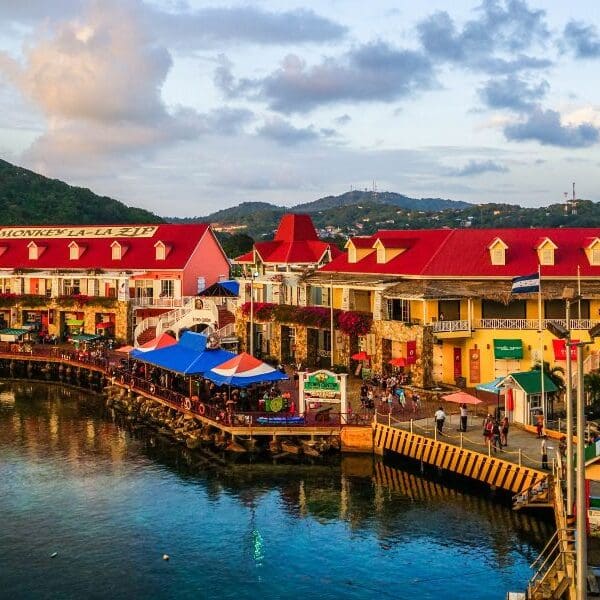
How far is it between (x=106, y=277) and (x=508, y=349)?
39648 mm

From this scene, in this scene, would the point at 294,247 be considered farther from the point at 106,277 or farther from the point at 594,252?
the point at 594,252

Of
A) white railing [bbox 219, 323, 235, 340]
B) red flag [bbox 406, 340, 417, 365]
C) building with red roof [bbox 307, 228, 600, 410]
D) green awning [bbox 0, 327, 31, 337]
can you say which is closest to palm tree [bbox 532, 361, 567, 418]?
building with red roof [bbox 307, 228, 600, 410]

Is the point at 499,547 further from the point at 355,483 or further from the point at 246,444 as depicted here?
the point at 246,444

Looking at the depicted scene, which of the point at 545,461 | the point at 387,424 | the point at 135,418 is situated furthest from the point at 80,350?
the point at 545,461

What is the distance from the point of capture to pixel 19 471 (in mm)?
39969

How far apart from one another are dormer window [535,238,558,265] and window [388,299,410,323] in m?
9.21

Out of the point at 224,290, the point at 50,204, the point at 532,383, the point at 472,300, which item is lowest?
the point at 532,383

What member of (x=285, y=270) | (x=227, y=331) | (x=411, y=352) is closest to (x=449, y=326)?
(x=411, y=352)

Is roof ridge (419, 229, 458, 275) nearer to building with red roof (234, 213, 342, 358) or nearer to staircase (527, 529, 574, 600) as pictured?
building with red roof (234, 213, 342, 358)

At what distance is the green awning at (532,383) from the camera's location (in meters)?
39.3

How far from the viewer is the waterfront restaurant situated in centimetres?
7369

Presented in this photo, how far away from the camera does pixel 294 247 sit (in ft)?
232

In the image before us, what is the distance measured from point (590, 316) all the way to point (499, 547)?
24.4 meters

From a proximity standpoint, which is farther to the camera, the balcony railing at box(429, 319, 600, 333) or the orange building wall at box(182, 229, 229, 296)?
the orange building wall at box(182, 229, 229, 296)
